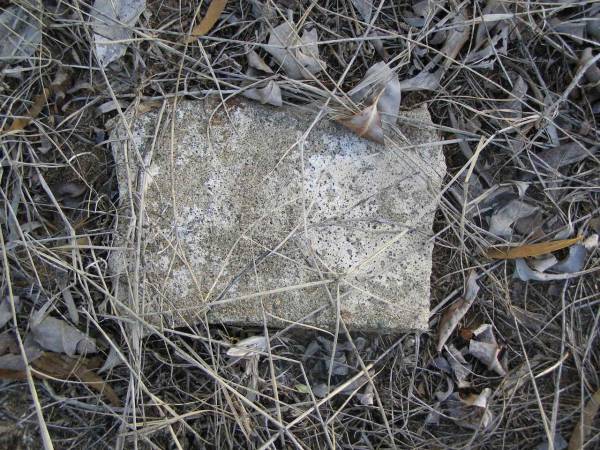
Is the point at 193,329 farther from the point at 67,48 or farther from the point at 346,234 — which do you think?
the point at 67,48

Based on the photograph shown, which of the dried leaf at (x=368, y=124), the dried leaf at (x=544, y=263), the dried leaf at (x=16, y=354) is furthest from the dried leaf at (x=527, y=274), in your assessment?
the dried leaf at (x=16, y=354)

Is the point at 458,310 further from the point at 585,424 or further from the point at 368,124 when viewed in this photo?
the point at 368,124

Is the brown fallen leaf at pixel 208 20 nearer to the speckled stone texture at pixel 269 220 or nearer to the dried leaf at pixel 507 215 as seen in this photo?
the speckled stone texture at pixel 269 220

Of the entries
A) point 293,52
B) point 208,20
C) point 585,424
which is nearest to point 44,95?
point 208,20

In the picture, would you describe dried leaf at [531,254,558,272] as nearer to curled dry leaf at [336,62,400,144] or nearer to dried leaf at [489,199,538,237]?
dried leaf at [489,199,538,237]

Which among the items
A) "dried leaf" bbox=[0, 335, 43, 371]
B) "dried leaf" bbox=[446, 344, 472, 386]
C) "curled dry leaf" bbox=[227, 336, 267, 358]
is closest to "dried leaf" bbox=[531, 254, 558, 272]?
"dried leaf" bbox=[446, 344, 472, 386]

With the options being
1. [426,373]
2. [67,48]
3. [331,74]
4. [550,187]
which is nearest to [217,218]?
[331,74]
